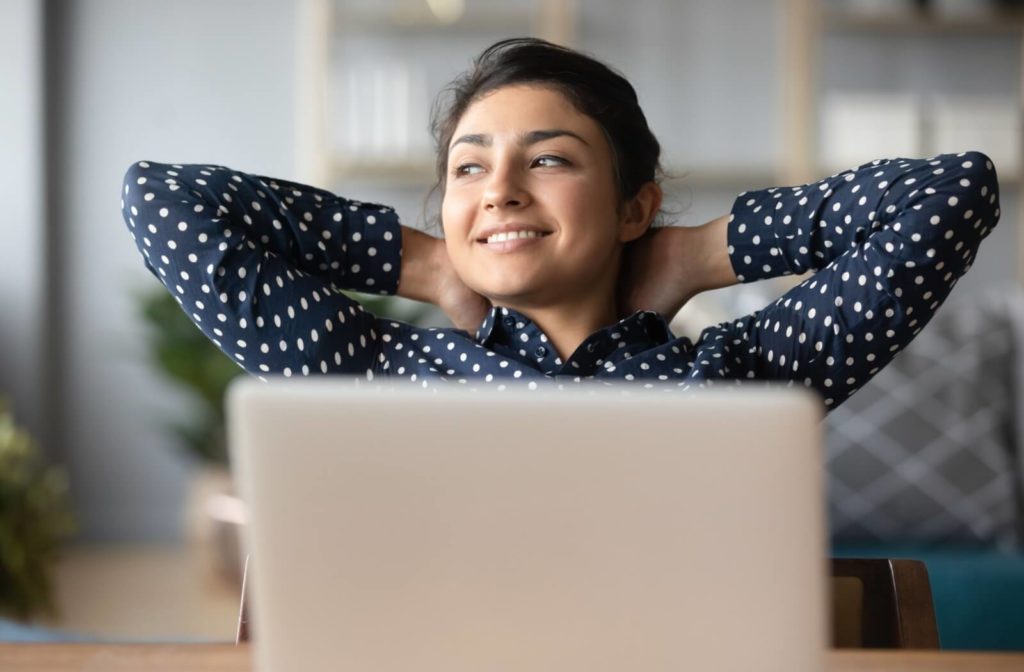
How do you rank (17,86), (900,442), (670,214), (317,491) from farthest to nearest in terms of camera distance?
(17,86)
(900,442)
(670,214)
(317,491)

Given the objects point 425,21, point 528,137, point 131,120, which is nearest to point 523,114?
point 528,137

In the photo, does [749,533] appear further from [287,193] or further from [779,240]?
[287,193]

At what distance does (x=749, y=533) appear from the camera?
0.64m

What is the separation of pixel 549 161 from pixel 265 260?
1.01ft

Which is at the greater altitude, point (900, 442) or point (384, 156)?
point (384, 156)

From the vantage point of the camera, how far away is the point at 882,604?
1.11 metres

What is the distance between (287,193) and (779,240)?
535 mm

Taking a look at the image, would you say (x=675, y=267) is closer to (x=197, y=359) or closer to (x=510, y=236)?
(x=510, y=236)

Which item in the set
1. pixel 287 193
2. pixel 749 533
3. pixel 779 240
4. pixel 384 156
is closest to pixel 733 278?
pixel 779 240

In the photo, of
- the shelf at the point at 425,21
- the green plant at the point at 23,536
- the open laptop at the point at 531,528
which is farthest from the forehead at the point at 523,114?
the shelf at the point at 425,21

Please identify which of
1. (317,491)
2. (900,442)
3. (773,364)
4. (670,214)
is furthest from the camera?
(900,442)

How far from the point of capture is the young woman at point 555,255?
1330 mm

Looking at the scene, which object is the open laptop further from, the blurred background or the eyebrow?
the blurred background

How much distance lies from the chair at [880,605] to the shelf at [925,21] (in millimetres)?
3318
